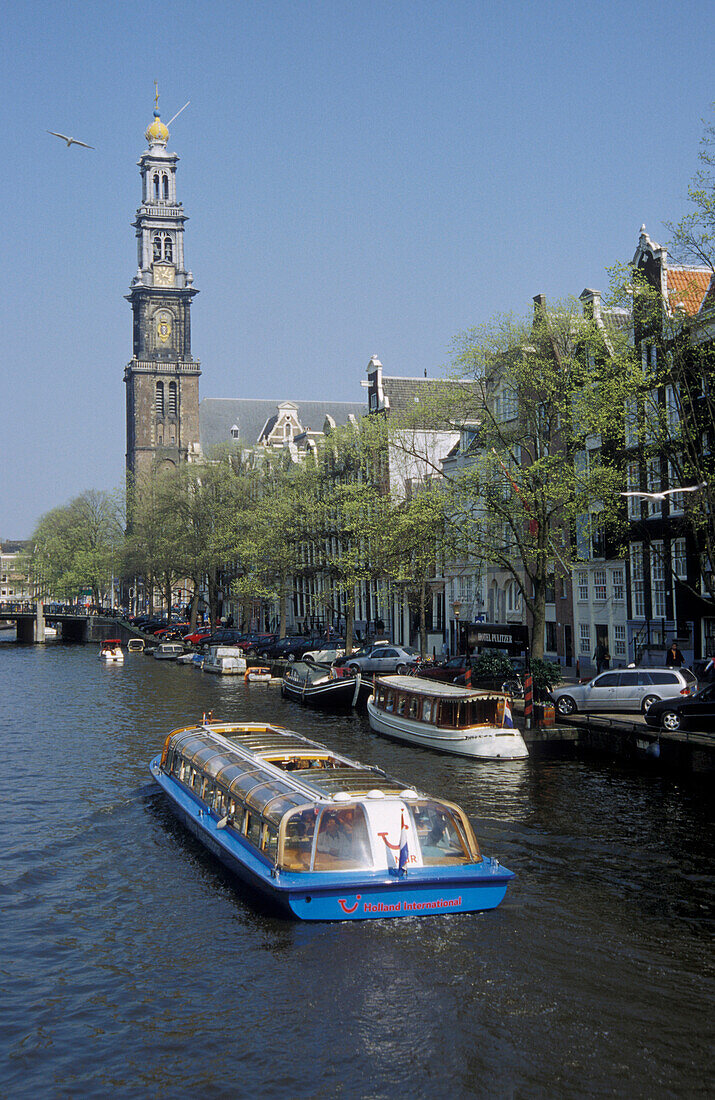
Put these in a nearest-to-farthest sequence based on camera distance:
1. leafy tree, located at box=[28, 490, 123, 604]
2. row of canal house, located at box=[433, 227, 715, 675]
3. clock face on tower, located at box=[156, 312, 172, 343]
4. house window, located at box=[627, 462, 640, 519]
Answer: row of canal house, located at box=[433, 227, 715, 675], house window, located at box=[627, 462, 640, 519], leafy tree, located at box=[28, 490, 123, 604], clock face on tower, located at box=[156, 312, 172, 343]

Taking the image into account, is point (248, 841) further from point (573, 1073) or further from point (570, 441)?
point (570, 441)

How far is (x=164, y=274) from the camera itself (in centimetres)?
19738

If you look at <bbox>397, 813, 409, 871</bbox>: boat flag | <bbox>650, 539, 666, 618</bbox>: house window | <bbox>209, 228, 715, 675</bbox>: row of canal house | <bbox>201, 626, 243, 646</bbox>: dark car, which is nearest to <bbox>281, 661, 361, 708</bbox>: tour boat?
<bbox>209, 228, 715, 675</bbox>: row of canal house

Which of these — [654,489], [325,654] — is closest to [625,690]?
[654,489]

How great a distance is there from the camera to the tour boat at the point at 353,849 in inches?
787

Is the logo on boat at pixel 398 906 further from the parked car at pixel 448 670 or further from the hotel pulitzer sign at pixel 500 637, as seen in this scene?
the hotel pulitzer sign at pixel 500 637

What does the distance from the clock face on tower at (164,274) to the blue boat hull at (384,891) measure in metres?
186

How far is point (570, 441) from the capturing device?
44.6 metres

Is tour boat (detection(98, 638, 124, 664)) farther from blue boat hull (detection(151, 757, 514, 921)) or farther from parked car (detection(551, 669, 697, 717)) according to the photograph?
blue boat hull (detection(151, 757, 514, 921))

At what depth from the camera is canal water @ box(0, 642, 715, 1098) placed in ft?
49.4

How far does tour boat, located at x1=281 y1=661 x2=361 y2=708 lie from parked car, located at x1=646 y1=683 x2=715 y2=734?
21440 millimetres

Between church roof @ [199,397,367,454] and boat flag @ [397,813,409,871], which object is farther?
church roof @ [199,397,367,454]

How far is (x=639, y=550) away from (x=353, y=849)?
3213 centimetres

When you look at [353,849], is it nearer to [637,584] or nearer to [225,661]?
[637,584]
